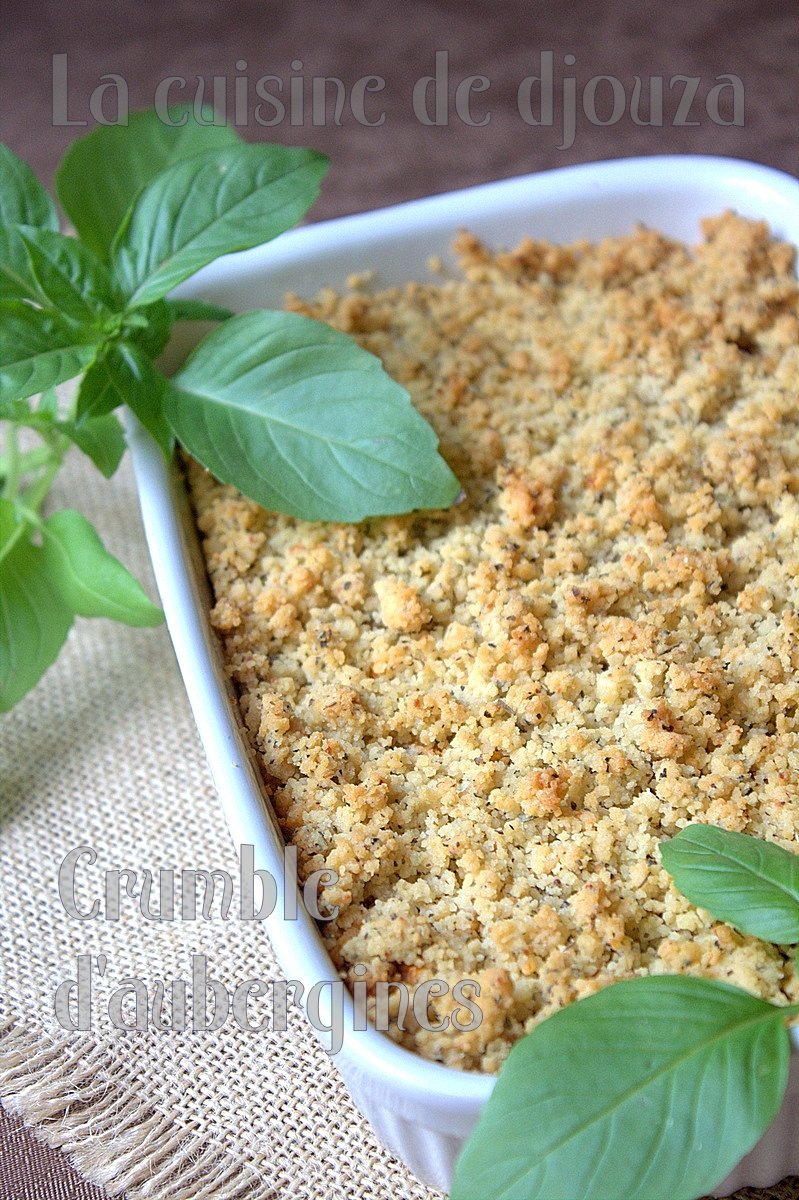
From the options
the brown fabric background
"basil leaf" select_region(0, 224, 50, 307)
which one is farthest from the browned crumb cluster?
the brown fabric background

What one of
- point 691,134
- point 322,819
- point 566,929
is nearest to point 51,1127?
point 322,819

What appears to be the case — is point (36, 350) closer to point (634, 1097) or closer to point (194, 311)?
point (194, 311)

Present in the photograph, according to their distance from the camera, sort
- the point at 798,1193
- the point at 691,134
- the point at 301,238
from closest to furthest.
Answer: the point at 798,1193 < the point at 301,238 < the point at 691,134

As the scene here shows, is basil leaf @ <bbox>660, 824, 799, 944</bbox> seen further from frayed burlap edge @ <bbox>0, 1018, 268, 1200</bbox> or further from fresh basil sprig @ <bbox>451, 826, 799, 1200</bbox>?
frayed burlap edge @ <bbox>0, 1018, 268, 1200</bbox>

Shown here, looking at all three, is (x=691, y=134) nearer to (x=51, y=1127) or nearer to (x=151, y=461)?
(x=151, y=461)

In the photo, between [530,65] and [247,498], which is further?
[530,65]

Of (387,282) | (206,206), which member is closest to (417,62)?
(387,282)
